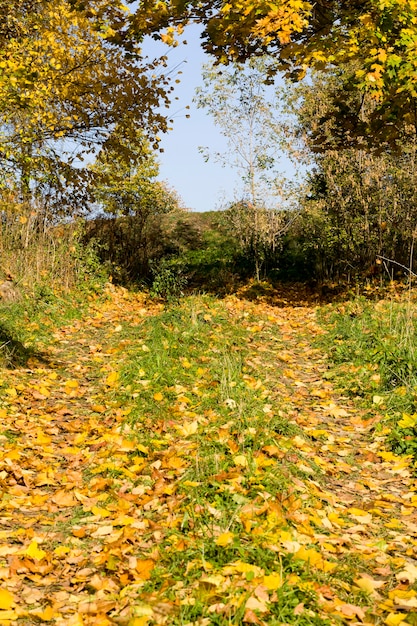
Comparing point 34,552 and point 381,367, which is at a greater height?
point 381,367

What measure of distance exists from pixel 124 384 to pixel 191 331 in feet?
5.57

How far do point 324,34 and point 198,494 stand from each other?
6.80 metres

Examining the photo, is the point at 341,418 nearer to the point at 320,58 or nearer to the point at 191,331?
the point at 191,331

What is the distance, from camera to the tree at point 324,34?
7246mm

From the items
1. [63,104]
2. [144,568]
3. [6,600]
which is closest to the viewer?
[6,600]

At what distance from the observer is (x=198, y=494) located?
13.2 ft

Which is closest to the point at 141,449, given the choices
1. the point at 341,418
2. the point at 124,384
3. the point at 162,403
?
the point at 162,403

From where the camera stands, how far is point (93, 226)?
1505 centimetres

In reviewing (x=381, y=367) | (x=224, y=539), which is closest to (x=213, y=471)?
(x=224, y=539)

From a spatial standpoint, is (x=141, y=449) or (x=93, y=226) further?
(x=93, y=226)

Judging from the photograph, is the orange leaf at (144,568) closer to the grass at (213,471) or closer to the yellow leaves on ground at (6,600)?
the grass at (213,471)

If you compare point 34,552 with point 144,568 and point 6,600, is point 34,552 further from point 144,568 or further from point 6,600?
point 144,568

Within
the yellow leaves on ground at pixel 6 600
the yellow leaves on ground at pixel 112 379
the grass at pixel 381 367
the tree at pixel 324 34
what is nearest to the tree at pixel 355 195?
the tree at pixel 324 34

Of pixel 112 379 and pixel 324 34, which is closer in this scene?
pixel 112 379
